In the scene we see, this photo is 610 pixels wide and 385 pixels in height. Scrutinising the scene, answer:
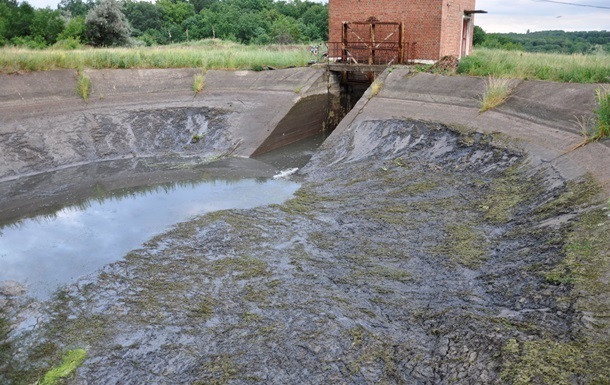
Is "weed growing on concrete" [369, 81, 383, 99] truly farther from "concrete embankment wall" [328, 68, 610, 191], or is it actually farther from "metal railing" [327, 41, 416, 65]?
"metal railing" [327, 41, 416, 65]

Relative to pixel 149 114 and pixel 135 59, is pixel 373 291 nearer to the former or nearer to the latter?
pixel 149 114

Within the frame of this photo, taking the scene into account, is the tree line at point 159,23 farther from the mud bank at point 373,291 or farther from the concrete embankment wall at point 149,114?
the mud bank at point 373,291

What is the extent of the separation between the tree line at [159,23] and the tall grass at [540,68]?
1638 cm

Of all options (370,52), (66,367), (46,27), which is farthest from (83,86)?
(66,367)

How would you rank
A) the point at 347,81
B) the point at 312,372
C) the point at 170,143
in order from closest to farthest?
1. the point at 312,372
2. the point at 170,143
3. the point at 347,81

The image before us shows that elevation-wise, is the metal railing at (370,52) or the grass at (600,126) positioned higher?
the metal railing at (370,52)

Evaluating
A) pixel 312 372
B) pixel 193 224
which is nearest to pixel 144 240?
pixel 193 224

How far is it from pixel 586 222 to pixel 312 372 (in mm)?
4350

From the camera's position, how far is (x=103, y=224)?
9961 mm

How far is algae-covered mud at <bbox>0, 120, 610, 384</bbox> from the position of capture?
16.7 feet

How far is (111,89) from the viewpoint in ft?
53.7

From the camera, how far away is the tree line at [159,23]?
25.0 m

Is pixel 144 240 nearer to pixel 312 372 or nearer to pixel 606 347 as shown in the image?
pixel 312 372

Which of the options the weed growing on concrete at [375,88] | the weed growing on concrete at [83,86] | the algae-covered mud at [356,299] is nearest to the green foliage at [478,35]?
the weed growing on concrete at [375,88]
